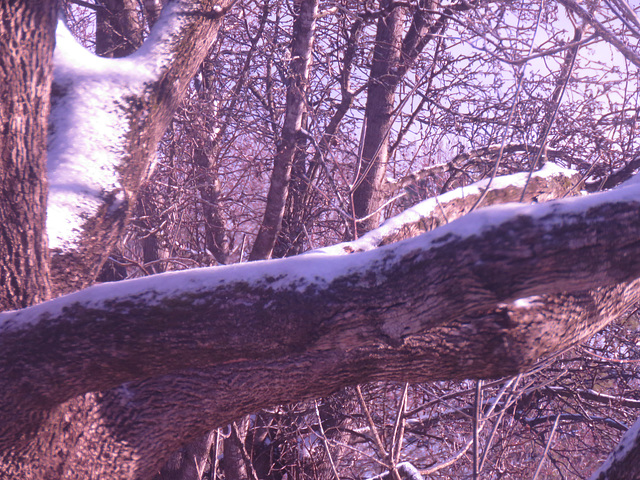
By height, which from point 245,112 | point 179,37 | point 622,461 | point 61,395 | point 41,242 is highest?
point 245,112

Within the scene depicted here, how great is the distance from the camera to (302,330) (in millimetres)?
1500

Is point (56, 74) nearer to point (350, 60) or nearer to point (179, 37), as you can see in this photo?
point (179, 37)

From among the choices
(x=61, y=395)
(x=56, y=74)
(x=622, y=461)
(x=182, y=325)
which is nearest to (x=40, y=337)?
(x=61, y=395)

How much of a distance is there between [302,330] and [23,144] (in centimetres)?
149

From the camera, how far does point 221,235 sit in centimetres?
562

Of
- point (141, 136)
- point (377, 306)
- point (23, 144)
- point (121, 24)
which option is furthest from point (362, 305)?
point (121, 24)

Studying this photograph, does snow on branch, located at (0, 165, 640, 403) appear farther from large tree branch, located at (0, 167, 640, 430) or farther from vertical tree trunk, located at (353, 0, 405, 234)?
vertical tree trunk, located at (353, 0, 405, 234)

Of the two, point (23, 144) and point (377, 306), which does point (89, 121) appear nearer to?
point (23, 144)

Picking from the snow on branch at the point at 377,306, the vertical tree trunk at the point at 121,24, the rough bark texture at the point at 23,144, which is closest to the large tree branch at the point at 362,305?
the snow on branch at the point at 377,306

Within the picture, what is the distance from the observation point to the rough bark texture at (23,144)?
1.97 meters

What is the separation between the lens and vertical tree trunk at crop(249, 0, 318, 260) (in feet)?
14.6

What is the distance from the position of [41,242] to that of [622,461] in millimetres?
2501

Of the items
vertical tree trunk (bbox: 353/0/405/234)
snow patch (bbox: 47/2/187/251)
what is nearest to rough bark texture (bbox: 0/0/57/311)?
snow patch (bbox: 47/2/187/251)

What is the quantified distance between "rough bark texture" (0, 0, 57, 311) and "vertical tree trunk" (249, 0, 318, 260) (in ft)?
8.34
